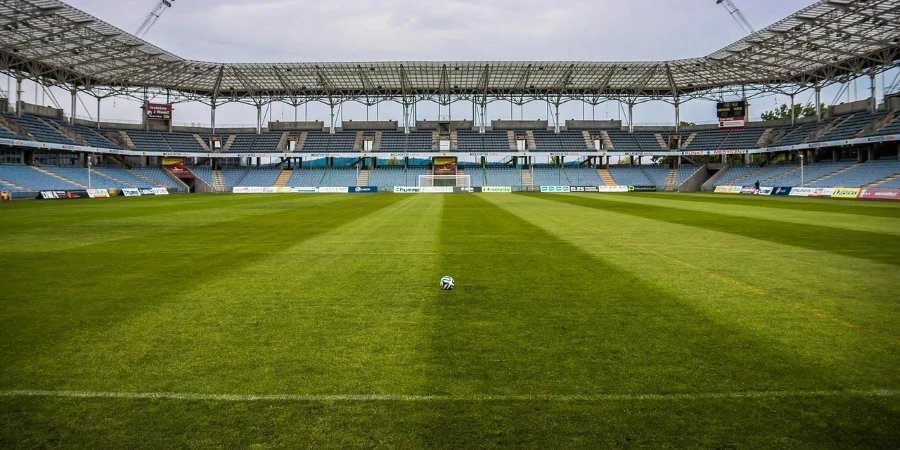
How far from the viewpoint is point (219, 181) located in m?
72.2

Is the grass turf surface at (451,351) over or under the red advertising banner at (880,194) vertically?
under

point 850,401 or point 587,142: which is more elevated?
point 587,142

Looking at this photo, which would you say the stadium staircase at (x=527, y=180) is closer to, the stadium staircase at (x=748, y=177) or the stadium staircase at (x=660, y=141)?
the stadium staircase at (x=660, y=141)

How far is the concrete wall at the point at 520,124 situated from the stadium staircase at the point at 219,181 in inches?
1547

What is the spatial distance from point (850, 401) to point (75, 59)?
67811mm

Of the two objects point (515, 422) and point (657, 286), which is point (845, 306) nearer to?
point (657, 286)

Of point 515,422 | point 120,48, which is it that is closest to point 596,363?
point 515,422

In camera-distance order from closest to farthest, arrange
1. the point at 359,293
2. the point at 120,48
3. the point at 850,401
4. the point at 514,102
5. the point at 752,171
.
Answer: the point at 850,401, the point at 359,293, the point at 120,48, the point at 752,171, the point at 514,102

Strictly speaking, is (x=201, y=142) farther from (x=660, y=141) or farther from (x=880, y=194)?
(x=880, y=194)

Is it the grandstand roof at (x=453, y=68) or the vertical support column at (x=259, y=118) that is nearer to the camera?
the grandstand roof at (x=453, y=68)

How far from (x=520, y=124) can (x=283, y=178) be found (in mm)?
35635

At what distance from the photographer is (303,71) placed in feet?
216

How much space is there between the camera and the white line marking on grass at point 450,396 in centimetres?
387

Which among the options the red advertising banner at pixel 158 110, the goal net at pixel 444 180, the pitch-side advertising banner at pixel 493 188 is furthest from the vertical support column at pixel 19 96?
the pitch-side advertising banner at pixel 493 188
